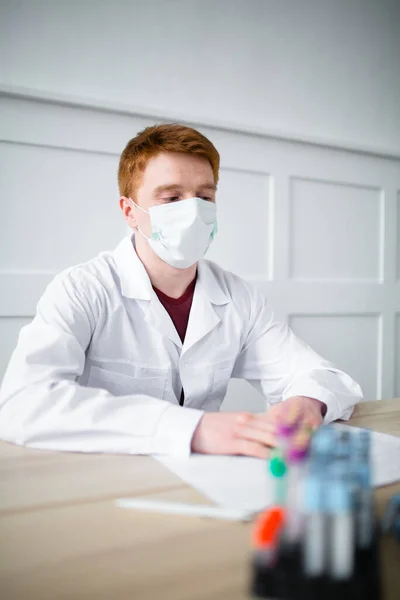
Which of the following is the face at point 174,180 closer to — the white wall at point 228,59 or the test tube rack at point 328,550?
the white wall at point 228,59

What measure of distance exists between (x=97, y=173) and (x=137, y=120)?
296mm

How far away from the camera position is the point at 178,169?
1.40 meters

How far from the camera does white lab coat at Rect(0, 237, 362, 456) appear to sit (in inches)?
36.4

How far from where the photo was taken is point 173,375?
1.41 meters

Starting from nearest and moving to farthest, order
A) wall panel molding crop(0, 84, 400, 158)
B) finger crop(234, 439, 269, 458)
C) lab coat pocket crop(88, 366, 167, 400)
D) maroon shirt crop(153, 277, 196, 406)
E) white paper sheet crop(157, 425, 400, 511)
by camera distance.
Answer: white paper sheet crop(157, 425, 400, 511) → finger crop(234, 439, 269, 458) → lab coat pocket crop(88, 366, 167, 400) → maroon shirt crop(153, 277, 196, 406) → wall panel molding crop(0, 84, 400, 158)

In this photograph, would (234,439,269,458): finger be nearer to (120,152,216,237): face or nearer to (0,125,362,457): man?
(0,125,362,457): man

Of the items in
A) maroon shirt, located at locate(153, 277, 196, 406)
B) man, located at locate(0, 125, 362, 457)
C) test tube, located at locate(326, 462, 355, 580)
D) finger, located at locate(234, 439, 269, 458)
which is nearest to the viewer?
test tube, located at locate(326, 462, 355, 580)

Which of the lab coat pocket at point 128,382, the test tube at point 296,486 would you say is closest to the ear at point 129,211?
the lab coat pocket at point 128,382

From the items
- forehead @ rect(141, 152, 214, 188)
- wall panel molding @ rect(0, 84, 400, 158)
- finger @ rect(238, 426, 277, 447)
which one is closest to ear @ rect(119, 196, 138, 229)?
forehead @ rect(141, 152, 214, 188)

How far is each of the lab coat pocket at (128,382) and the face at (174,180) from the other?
406 millimetres

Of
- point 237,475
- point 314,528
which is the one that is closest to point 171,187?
point 237,475

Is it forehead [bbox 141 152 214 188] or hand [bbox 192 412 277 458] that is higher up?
forehead [bbox 141 152 214 188]

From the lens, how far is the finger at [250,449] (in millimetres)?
858

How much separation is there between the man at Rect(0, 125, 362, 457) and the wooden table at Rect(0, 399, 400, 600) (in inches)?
7.0
